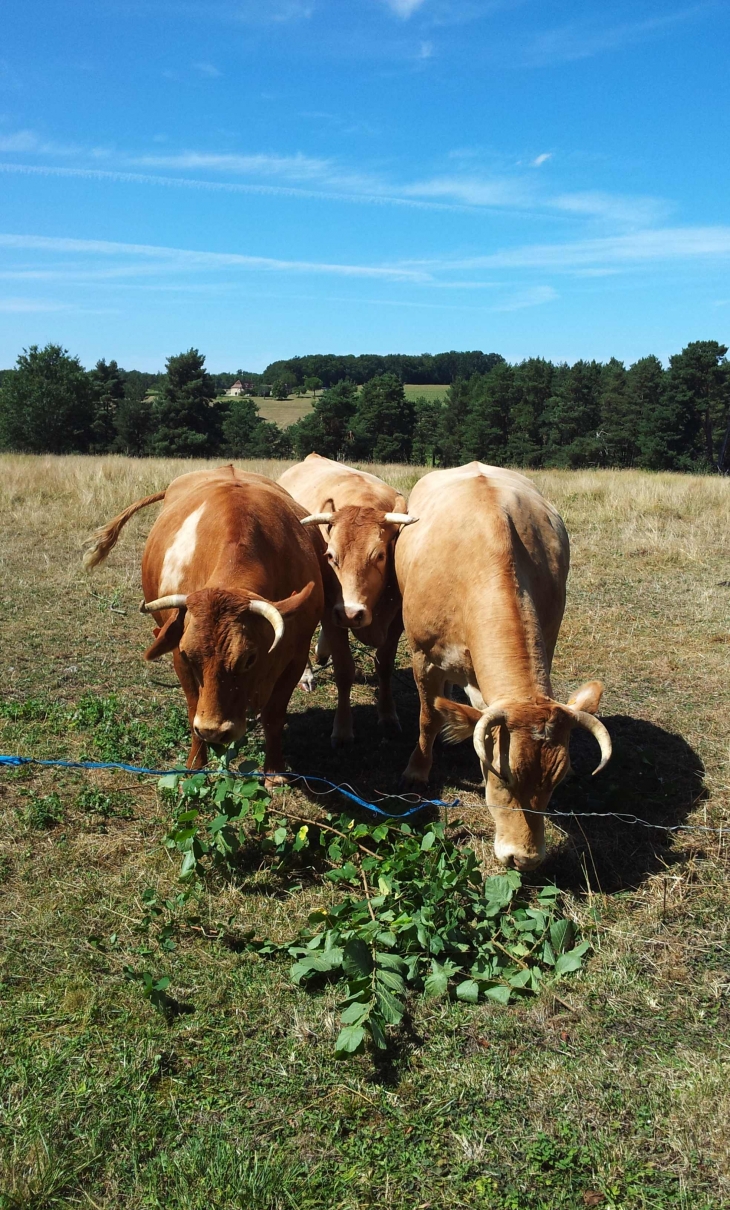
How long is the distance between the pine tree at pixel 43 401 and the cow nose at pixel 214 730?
55.2m

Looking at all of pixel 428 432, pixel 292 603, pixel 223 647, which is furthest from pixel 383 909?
pixel 428 432

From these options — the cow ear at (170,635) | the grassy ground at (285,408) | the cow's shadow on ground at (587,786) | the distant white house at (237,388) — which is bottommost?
the cow's shadow on ground at (587,786)

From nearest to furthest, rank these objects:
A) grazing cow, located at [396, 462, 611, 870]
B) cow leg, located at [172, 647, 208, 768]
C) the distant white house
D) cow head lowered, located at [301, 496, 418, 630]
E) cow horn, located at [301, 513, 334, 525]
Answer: grazing cow, located at [396, 462, 611, 870], cow leg, located at [172, 647, 208, 768], cow head lowered, located at [301, 496, 418, 630], cow horn, located at [301, 513, 334, 525], the distant white house

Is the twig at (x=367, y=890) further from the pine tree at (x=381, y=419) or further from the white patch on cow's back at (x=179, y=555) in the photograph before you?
the pine tree at (x=381, y=419)

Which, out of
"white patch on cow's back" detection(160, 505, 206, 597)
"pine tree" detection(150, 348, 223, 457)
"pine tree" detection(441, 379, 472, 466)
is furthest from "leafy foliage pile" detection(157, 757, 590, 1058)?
"pine tree" detection(441, 379, 472, 466)

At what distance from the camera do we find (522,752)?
3.91 meters

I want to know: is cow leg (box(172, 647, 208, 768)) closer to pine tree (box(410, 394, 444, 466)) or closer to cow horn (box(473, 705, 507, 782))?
cow horn (box(473, 705, 507, 782))

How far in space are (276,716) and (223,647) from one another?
1.23 m

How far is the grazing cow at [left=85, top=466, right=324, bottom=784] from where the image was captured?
4.36 metres

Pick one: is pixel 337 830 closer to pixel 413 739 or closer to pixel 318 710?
pixel 413 739

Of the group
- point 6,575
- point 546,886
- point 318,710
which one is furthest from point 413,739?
point 6,575

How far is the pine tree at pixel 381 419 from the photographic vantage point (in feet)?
197

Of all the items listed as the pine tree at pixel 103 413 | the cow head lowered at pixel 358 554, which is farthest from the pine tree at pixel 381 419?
the cow head lowered at pixel 358 554

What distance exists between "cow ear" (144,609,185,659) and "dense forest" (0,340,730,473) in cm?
4800
